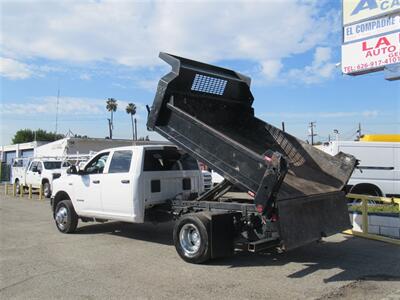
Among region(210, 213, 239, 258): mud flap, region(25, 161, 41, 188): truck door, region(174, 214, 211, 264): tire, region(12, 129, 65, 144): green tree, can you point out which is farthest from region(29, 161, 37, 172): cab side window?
region(12, 129, 65, 144): green tree

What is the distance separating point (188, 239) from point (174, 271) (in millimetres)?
790

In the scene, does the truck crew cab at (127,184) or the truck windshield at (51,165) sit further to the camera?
the truck windshield at (51,165)

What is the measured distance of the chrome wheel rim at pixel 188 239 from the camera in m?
7.68

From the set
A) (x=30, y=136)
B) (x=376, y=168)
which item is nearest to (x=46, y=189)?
(x=376, y=168)

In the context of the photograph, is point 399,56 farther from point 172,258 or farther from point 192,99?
point 172,258

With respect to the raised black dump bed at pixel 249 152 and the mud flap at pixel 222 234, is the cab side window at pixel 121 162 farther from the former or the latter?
the mud flap at pixel 222 234

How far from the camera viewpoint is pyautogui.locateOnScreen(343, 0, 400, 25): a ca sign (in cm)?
1136

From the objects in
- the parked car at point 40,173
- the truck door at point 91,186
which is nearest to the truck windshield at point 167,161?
the truck door at point 91,186

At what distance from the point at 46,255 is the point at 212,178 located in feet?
34.6

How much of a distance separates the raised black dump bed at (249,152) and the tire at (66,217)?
3474 millimetres

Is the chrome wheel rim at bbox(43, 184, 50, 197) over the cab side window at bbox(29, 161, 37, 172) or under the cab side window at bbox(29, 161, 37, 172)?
under

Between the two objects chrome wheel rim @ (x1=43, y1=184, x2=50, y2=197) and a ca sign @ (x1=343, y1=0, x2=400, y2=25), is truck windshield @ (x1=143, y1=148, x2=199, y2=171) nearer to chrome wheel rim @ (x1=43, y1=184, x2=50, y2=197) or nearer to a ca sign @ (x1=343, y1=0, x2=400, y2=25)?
a ca sign @ (x1=343, y1=0, x2=400, y2=25)

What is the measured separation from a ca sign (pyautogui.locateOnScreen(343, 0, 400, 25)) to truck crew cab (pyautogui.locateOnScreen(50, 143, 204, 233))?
611 cm

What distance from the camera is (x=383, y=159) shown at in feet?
48.2
